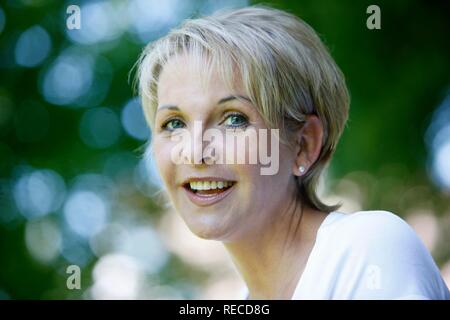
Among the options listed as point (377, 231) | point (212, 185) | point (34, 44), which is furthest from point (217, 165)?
point (34, 44)

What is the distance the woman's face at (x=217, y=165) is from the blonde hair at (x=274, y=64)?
33 mm

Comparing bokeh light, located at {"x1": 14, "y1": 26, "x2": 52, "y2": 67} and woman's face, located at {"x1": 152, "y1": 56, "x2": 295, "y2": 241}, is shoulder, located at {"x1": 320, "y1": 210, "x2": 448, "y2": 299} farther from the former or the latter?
bokeh light, located at {"x1": 14, "y1": 26, "x2": 52, "y2": 67}

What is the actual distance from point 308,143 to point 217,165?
246 millimetres

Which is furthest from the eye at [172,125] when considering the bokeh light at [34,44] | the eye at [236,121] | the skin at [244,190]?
the bokeh light at [34,44]

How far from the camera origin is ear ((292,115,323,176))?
1.47 m

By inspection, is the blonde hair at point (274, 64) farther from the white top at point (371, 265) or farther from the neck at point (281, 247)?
the white top at point (371, 265)

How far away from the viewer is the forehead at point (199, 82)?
4.51ft

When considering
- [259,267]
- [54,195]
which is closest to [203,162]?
[259,267]

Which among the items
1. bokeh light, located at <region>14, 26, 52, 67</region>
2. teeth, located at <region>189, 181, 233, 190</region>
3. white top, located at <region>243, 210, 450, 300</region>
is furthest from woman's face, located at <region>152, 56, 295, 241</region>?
bokeh light, located at <region>14, 26, 52, 67</region>

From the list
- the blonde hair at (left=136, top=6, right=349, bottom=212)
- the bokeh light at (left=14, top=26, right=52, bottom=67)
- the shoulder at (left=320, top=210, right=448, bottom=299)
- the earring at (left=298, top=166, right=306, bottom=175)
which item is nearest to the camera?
the shoulder at (left=320, top=210, right=448, bottom=299)

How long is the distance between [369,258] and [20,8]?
1900 mm

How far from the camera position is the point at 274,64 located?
4.55 ft

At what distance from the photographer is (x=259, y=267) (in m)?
1.51
